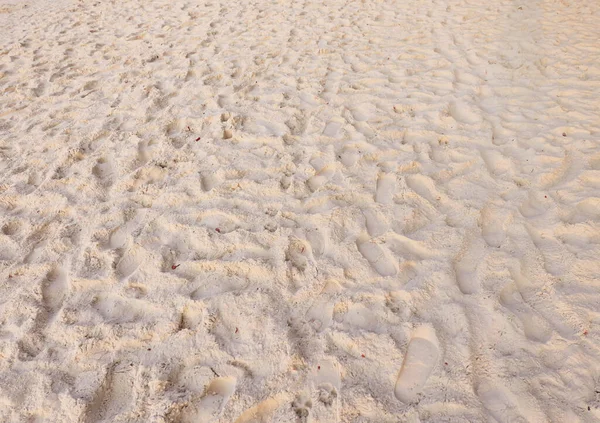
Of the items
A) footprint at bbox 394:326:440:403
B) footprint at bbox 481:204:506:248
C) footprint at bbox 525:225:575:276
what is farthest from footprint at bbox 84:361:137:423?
footprint at bbox 525:225:575:276

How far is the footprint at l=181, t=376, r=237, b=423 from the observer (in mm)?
1693

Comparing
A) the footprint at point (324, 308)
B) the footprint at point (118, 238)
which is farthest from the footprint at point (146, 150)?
the footprint at point (324, 308)

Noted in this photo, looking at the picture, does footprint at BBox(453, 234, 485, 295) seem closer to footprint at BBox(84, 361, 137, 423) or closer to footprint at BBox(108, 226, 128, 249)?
footprint at BBox(84, 361, 137, 423)

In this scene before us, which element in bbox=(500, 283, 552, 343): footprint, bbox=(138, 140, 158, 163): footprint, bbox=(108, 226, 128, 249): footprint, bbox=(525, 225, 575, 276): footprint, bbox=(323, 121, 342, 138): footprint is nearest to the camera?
bbox=(500, 283, 552, 343): footprint

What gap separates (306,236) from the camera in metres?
2.41

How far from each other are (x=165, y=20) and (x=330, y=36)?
2.46m

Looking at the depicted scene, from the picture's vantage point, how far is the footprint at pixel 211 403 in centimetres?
169

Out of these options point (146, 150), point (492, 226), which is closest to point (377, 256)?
point (492, 226)

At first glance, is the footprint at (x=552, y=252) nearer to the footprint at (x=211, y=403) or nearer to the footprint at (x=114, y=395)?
the footprint at (x=211, y=403)

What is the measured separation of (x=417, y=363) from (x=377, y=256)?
65 centimetres

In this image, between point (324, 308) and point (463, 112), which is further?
point (463, 112)

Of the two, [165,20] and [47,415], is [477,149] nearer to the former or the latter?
[47,415]

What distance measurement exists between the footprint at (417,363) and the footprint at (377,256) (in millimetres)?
378

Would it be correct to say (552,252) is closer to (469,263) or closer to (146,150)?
(469,263)
